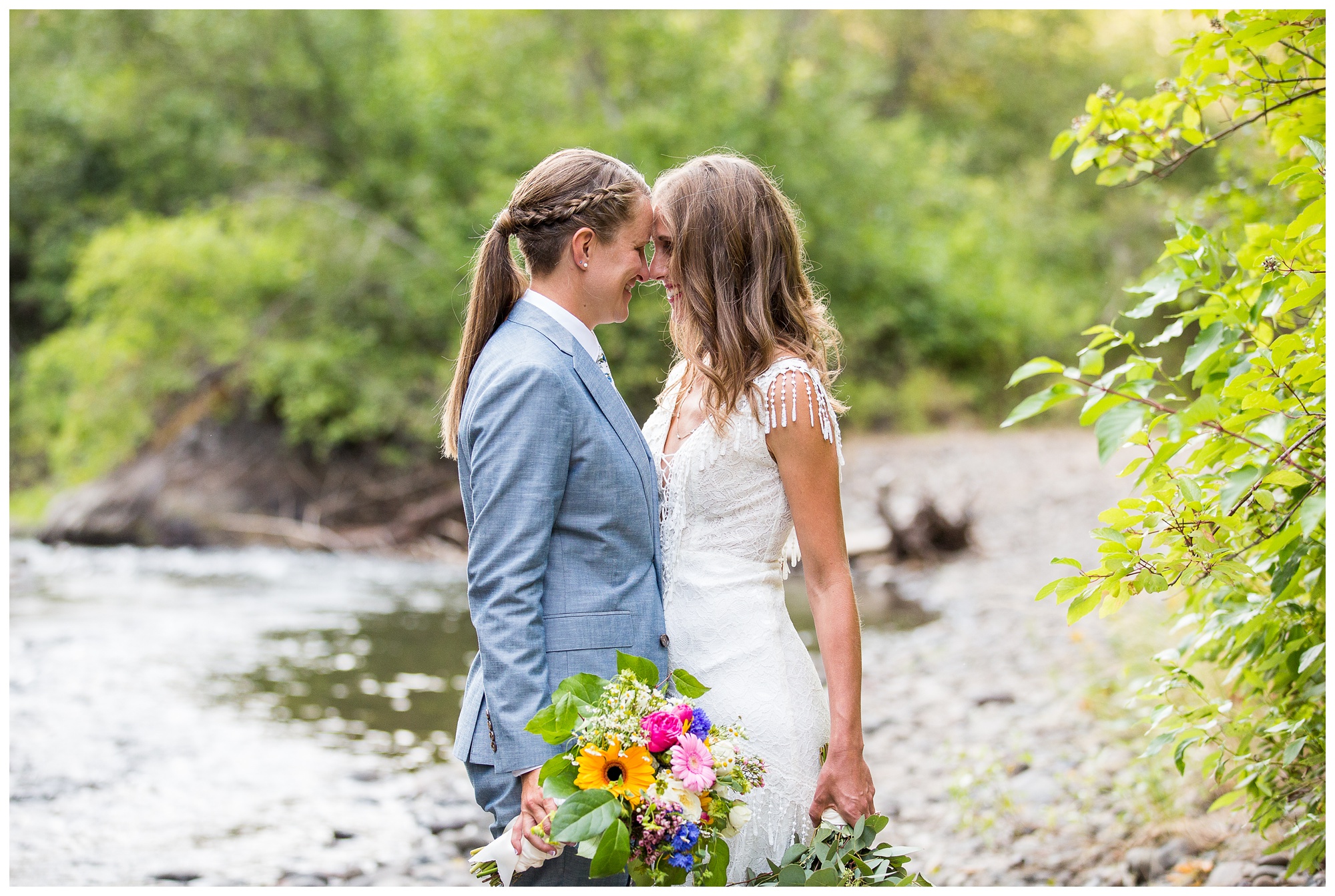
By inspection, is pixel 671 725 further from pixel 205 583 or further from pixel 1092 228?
pixel 1092 228

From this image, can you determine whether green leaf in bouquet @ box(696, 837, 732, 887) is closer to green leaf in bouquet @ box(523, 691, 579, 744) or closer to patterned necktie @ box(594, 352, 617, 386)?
green leaf in bouquet @ box(523, 691, 579, 744)

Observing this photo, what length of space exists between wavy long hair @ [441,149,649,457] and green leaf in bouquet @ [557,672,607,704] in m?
0.58

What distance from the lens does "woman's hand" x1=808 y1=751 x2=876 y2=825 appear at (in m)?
2.15

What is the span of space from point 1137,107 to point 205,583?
11118mm

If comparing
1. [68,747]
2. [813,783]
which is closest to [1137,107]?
[813,783]

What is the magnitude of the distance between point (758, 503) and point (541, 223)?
718 mm

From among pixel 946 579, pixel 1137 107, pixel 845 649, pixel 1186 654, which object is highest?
pixel 1137 107

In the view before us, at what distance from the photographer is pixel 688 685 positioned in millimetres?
2010

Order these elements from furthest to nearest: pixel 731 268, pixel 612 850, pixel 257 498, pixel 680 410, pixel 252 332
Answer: pixel 252 332
pixel 257 498
pixel 680 410
pixel 731 268
pixel 612 850

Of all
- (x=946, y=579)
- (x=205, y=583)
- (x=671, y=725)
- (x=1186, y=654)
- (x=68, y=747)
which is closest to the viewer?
(x=671, y=725)

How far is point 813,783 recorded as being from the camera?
2219 mm

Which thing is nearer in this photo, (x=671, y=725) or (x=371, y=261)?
(x=671, y=725)

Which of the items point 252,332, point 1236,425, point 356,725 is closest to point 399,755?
point 356,725

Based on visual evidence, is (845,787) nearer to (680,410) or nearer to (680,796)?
(680,796)
